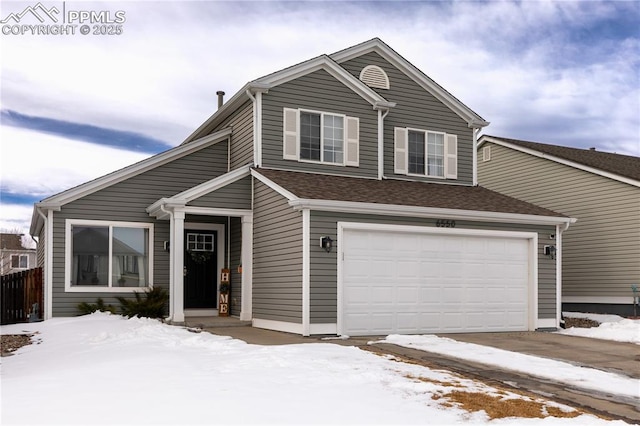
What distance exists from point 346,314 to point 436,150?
274 inches

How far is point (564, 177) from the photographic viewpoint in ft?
70.2

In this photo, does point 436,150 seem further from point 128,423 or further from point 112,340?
point 128,423

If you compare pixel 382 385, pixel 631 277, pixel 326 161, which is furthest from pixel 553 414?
pixel 631 277

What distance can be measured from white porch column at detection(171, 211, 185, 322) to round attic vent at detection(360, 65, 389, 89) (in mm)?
6646

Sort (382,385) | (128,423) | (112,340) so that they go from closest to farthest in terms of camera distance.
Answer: (128,423) → (382,385) → (112,340)

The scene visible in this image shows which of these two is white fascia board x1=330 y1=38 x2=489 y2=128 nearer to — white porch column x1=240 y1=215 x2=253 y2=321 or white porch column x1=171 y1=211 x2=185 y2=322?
white porch column x1=240 y1=215 x2=253 y2=321

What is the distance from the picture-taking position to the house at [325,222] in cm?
1364

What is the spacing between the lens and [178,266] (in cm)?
1472

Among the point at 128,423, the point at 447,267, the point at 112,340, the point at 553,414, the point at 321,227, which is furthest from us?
the point at 447,267

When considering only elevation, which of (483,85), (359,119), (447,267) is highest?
(483,85)

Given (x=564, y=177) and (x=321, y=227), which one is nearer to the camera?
(x=321, y=227)

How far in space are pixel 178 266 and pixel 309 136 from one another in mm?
4626

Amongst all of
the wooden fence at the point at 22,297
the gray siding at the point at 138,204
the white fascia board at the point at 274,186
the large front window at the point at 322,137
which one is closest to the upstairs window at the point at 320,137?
the large front window at the point at 322,137

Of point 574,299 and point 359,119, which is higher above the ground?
point 359,119
